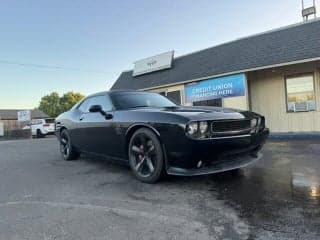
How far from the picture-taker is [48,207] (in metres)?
3.60

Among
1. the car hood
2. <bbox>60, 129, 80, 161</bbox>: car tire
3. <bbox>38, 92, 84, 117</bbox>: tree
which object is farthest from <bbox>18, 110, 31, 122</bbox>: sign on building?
<bbox>38, 92, 84, 117</bbox>: tree

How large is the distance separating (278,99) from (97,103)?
8.18m

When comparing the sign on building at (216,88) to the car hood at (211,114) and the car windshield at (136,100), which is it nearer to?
the car windshield at (136,100)

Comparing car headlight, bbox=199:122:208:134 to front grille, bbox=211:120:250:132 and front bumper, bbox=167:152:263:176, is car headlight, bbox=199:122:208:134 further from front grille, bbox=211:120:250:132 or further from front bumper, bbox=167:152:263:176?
front bumper, bbox=167:152:263:176

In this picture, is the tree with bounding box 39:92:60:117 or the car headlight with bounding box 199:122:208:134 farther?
the tree with bounding box 39:92:60:117

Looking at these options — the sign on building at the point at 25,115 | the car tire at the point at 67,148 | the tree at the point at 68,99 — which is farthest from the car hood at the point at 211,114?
the tree at the point at 68,99

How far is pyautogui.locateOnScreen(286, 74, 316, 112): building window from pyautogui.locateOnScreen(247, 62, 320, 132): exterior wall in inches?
5.6

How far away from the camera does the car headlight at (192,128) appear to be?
3.90 metres

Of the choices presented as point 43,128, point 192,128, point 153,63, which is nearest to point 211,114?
point 192,128

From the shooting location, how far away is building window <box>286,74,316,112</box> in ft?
36.2

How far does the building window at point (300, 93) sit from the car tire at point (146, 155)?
8520 millimetres

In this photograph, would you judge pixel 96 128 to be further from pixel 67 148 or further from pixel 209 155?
pixel 209 155

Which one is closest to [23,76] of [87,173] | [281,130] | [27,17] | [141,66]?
[27,17]

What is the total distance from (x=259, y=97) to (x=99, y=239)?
10861 millimetres
